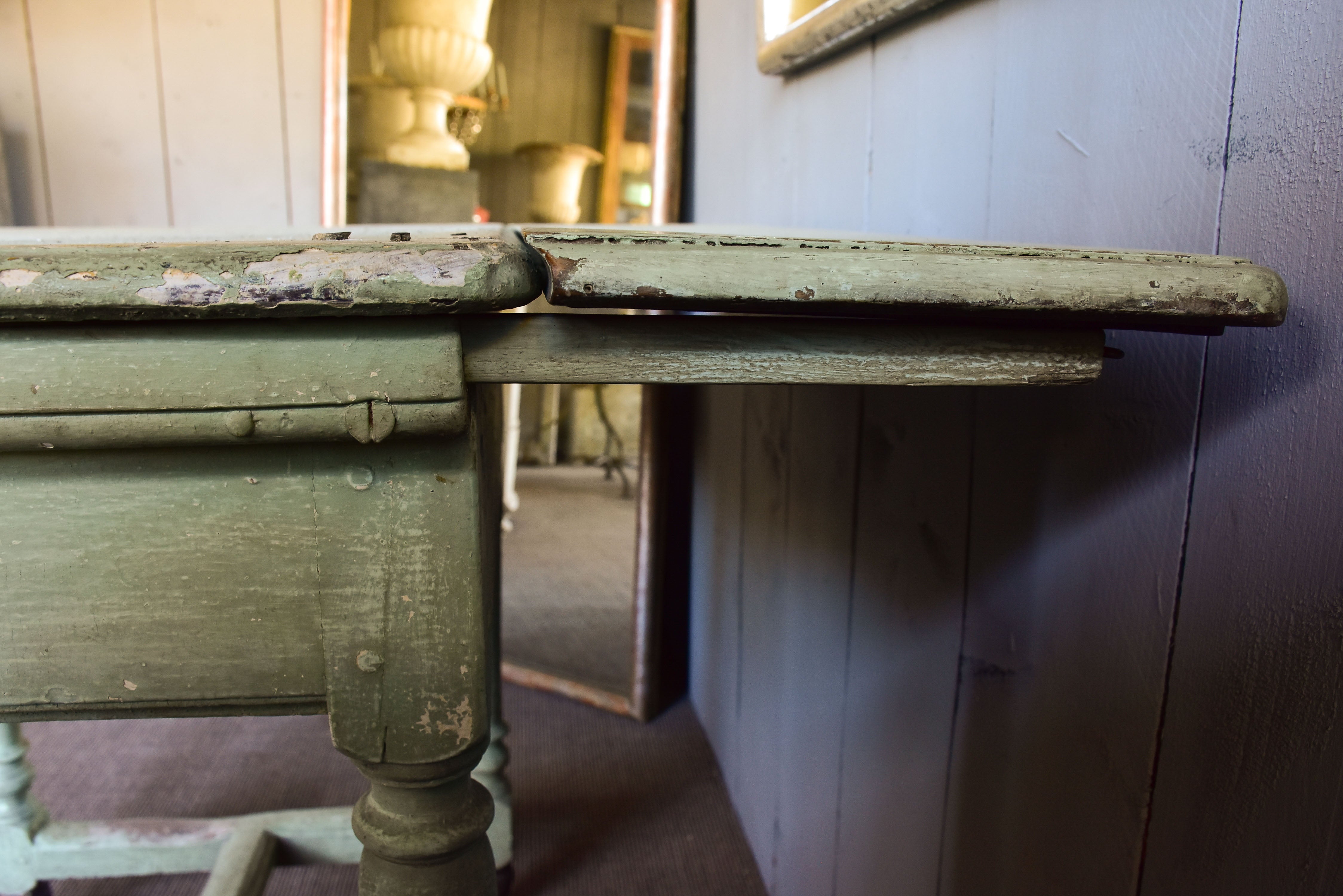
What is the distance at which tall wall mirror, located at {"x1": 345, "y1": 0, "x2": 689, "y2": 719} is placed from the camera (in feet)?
4.74

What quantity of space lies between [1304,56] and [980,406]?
0.29 meters

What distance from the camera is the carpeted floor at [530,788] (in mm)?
1124

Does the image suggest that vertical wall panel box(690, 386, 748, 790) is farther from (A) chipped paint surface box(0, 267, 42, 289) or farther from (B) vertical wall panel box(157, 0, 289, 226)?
(B) vertical wall panel box(157, 0, 289, 226)

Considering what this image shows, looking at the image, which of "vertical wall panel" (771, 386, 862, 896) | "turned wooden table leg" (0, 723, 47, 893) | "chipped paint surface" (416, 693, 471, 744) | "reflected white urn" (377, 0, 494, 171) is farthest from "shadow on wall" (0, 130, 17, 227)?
"chipped paint surface" (416, 693, 471, 744)

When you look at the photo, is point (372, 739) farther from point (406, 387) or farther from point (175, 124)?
point (175, 124)

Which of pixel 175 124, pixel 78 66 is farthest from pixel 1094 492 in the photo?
pixel 78 66

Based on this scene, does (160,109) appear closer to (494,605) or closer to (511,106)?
(511,106)

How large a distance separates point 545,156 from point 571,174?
0.07 metres

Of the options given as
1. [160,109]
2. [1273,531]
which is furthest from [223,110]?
[1273,531]

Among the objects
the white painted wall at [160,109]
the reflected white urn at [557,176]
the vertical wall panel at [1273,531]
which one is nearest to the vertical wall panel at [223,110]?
the white painted wall at [160,109]

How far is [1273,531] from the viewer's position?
383mm

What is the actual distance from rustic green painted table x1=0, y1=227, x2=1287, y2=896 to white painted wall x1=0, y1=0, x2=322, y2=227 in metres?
1.42

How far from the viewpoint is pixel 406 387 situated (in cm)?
34

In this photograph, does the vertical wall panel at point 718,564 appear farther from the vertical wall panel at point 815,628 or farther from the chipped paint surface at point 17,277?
the chipped paint surface at point 17,277
